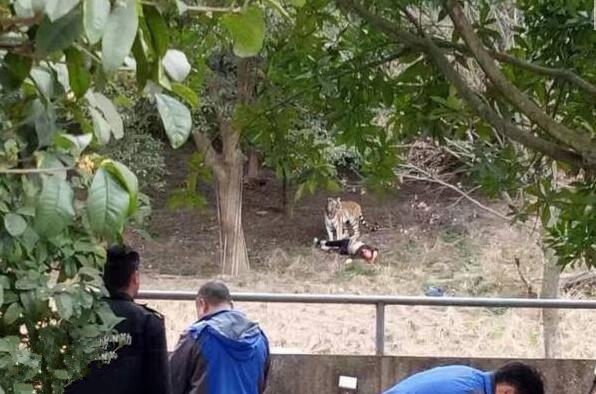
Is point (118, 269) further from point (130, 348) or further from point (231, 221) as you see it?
point (231, 221)

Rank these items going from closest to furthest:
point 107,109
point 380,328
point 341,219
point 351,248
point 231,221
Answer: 1. point 107,109
2. point 380,328
3. point 231,221
4. point 351,248
5. point 341,219

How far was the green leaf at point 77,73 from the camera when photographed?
49.9 inches

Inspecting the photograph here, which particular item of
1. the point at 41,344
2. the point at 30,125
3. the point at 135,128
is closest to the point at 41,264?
the point at 41,344

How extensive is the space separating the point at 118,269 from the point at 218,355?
84cm

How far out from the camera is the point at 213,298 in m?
4.62

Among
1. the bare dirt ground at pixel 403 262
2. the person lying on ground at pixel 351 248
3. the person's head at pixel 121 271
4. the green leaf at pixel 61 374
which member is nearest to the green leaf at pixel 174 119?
the green leaf at pixel 61 374

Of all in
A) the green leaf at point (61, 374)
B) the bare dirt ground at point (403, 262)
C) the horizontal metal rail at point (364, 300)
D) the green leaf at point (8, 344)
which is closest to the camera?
the green leaf at point (8, 344)

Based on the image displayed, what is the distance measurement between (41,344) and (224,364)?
1595 mm

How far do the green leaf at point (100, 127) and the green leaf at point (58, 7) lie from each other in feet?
1.34

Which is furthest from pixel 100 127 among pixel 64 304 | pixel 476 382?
pixel 476 382

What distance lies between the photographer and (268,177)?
2408 cm

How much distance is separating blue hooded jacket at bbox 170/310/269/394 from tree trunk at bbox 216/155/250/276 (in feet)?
48.2

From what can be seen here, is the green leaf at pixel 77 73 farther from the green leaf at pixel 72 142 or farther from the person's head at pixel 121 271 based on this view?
the person's head at pixel 121 271

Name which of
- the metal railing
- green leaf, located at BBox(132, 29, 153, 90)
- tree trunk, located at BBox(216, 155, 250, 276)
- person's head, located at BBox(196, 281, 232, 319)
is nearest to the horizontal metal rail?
the metal railing
